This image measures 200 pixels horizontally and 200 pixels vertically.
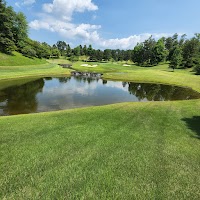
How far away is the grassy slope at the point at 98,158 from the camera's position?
670 centimetres

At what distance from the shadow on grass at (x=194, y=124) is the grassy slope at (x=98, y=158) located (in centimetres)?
8

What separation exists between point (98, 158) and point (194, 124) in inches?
377

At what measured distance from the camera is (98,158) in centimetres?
880

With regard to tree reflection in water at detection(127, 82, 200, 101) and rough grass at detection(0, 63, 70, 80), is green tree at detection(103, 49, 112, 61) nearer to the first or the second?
rough grass at detection(0, 63, 70, 80)

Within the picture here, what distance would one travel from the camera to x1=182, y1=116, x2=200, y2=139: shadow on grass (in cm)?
1300

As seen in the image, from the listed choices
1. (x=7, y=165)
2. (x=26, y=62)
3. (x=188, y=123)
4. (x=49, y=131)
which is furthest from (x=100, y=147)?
(x=26, y=62)

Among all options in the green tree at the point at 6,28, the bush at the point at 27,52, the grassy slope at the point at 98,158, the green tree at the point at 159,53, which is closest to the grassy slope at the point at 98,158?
the grassy slope at the point at 98,158

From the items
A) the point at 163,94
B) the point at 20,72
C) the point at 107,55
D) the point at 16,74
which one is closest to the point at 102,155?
the point at 163,94

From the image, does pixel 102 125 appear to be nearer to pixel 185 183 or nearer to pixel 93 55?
pixel 185 183

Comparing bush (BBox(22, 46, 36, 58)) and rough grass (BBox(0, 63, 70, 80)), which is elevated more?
bush (BBox(22, 46, 36, 58))

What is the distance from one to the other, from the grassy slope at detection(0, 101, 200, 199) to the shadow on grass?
0.08 m

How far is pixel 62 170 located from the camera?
769cm

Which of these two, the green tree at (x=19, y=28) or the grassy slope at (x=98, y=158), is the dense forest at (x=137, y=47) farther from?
the grassy slope at (x=98, y=158)

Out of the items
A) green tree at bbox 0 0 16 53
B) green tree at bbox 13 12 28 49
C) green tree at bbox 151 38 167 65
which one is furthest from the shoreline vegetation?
green tree at bbox 151 38 167 65
